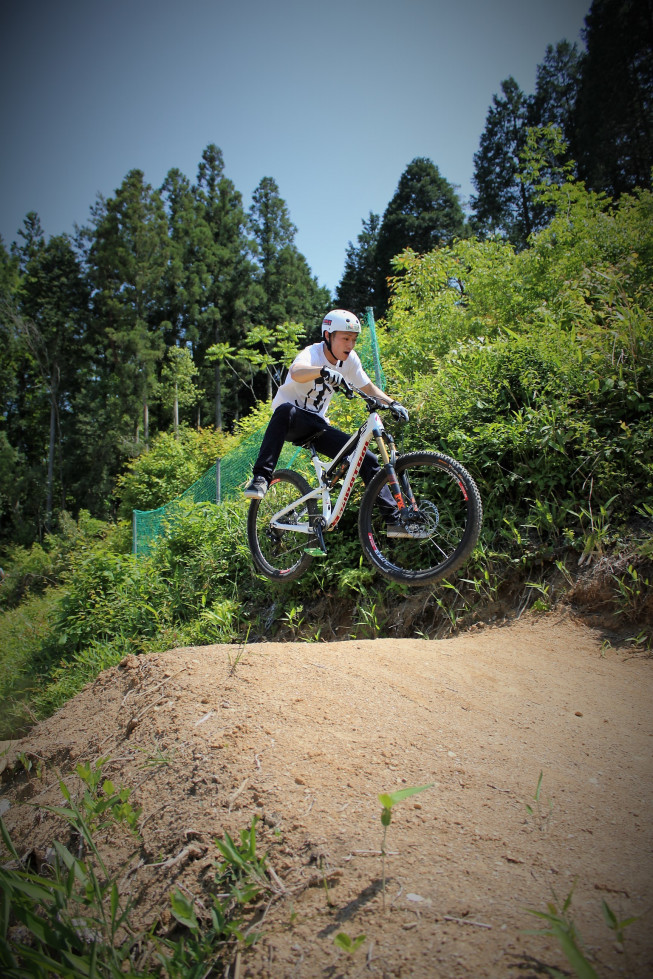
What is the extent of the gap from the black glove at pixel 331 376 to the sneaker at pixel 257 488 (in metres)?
1.09

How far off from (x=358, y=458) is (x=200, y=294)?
36.7m

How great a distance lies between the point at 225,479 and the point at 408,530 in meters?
4.44

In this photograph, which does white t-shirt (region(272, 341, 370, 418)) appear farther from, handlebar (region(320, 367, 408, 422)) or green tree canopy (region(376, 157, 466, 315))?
green tree canopy (region(376, 157, 466, 315))

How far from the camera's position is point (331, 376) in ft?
14.4

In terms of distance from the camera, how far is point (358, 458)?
442cm

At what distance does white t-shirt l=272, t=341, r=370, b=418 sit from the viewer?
4551 millimetres

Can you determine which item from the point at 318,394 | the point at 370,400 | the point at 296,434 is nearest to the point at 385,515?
the point at 370,400

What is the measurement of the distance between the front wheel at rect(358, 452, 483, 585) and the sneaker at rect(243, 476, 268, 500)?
1005 millimetres

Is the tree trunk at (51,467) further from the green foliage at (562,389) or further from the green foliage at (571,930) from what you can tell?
the green foliage at (571,930)

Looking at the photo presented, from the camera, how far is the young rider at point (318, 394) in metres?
4.50

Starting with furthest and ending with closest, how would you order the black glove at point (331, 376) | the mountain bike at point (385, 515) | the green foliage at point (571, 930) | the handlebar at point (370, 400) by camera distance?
the black glove at point (331, 376)
the handlebar at point (370, 400)
the mountain bike at point (385, 515)
the green foliage at point (571, 930)

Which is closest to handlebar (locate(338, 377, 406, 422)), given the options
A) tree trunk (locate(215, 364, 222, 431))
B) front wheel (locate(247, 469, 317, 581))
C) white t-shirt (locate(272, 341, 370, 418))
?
white t-shirt (locate(272, 341, 370, 418))

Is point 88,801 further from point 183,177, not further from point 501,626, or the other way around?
point 183,177

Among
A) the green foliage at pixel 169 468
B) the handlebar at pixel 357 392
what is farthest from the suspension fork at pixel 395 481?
the green foliage at pixel 169 468
